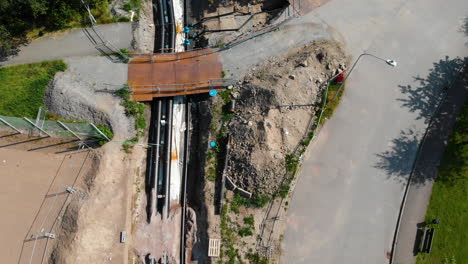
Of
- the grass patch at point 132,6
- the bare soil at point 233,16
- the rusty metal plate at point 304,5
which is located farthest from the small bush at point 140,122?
the rusty metal plate at point 304,5

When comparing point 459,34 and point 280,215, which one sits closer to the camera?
point 280,215

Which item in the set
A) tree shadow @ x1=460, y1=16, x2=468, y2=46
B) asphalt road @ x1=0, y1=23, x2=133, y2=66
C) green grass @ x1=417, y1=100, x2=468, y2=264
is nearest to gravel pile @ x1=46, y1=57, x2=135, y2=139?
asphalt road @ x1=0, y1=23, x2=133, y2=66

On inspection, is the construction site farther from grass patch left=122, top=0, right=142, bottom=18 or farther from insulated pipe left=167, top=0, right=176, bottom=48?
grass patch left=122, top=0, right=142, bottom=18

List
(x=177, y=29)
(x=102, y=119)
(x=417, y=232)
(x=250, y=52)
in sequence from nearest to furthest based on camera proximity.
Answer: (x=417, y=232) → (x=102, y=119) → (x=250, y=52) → (x=177, y=29)

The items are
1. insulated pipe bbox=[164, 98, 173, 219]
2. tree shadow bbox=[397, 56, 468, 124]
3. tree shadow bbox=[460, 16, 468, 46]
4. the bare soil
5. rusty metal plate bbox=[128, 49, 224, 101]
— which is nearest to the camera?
insulated pipe bbox=[164, 98, 173, 219]

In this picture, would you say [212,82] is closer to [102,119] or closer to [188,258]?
[102,119]

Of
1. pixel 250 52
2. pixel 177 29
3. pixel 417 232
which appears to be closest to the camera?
pixel 417 232

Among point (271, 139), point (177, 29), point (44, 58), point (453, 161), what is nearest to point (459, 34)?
point (453, 161)
